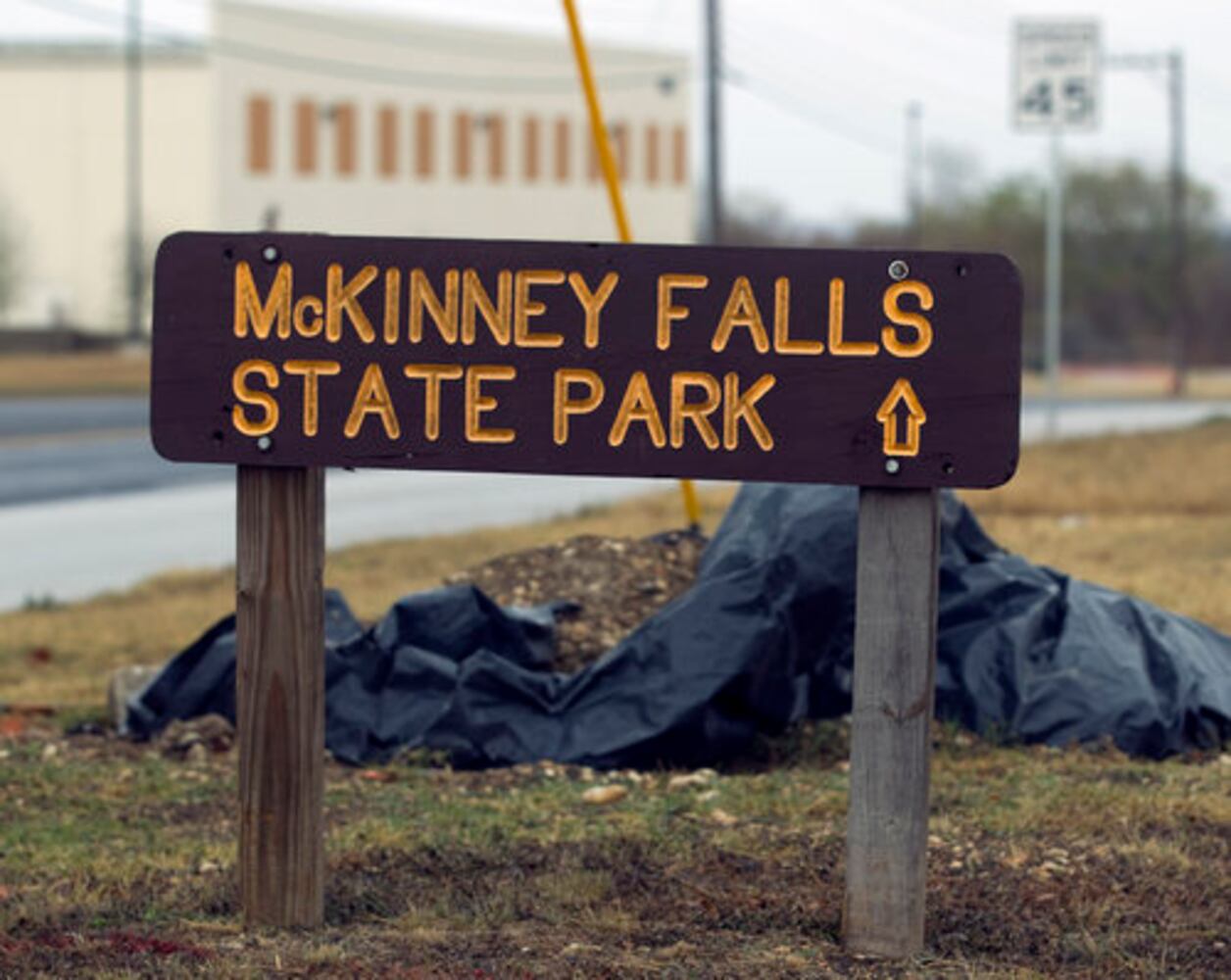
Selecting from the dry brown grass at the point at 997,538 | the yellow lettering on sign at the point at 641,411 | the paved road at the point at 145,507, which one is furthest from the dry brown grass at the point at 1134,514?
the yellow lettering on sign at the point at 641,411

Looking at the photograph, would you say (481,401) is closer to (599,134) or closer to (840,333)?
(840,333)

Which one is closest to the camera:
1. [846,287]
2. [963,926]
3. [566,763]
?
[846,287]

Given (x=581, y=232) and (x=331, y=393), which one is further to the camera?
(x=581, y=232)

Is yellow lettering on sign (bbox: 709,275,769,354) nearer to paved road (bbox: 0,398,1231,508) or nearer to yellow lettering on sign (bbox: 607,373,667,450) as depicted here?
yellow lettering on sign (bbox: 607,373,667,450)

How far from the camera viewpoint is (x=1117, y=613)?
767 centimetres

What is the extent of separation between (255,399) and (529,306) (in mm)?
603

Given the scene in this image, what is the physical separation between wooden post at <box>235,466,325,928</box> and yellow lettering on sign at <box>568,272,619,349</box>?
67 cm

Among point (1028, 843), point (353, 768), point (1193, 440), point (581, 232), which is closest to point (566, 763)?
point (353, 768)

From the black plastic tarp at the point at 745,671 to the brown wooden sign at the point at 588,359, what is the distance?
2478mm

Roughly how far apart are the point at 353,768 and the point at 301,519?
243 cm

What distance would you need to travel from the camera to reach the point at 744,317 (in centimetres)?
468

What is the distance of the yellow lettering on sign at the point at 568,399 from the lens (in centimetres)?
473

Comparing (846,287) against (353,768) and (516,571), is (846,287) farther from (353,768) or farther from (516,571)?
(516,571)

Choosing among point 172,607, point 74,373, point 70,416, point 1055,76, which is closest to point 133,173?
point 74,373
